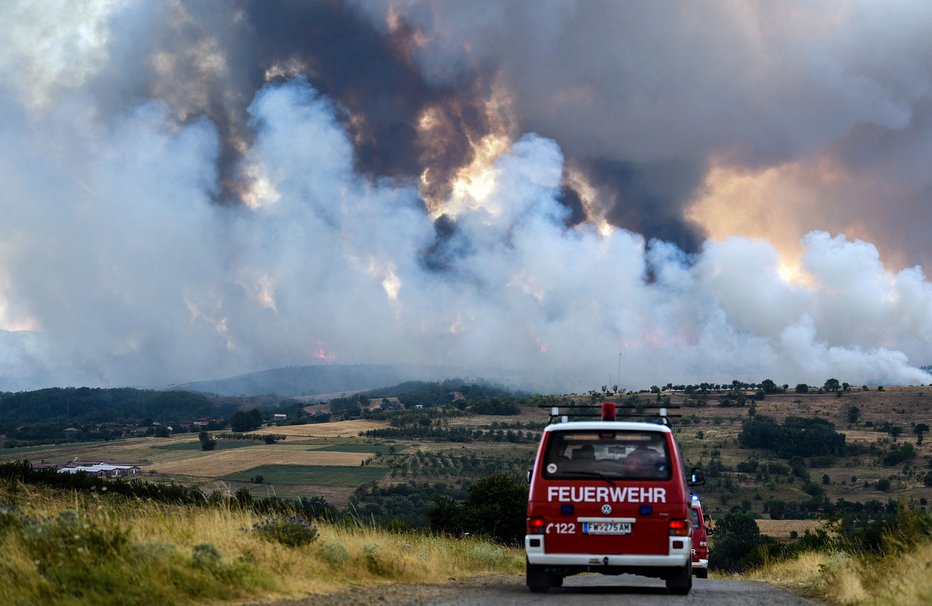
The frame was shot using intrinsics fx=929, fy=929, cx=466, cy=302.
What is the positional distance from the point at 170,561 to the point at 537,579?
18.9 ft

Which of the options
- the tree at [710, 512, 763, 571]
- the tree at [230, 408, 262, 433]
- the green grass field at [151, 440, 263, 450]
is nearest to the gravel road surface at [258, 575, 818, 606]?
the tree at [710, 512, 763, 571]

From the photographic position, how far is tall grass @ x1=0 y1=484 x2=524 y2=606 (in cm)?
983

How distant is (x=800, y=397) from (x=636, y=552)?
6017 inches

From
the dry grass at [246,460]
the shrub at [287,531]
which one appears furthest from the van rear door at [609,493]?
the dry grass at [246,460]

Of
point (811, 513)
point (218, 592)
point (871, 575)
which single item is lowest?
point (811, 513)

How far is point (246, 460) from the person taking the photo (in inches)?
4218

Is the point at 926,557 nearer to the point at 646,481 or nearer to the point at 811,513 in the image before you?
the point at 646,481

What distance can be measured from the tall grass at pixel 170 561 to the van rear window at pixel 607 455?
340 centimetres

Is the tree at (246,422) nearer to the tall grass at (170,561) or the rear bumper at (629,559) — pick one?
the tall grass at (170,561)

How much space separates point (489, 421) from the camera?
152 metres

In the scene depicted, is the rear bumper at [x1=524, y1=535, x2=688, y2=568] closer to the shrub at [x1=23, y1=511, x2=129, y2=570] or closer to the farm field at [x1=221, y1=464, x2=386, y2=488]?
the shrub at [x1=23, y1=511, x2=129, y2=570]

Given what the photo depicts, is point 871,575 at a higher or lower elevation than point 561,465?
lower

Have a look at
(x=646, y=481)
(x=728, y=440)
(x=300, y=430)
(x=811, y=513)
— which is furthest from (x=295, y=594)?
(x=300, y=430)

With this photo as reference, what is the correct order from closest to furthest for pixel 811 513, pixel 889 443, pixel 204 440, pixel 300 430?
pixel 811 513
pixel 889 443
pixel 204 440
pixel 300 430
